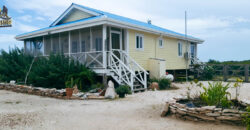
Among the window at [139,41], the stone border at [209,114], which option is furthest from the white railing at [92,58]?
the stone border at [209,114]

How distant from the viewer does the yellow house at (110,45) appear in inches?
406

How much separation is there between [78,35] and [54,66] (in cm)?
342

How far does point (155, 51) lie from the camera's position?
46.0ft

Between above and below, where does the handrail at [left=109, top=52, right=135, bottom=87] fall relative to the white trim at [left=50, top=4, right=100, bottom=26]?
below

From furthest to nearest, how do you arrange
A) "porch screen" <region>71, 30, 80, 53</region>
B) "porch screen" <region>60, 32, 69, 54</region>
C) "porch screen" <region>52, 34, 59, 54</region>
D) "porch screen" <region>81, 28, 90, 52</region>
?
"porch screen" <region>52, 34, 59, 54</region>
"porch screen" <region>60, 32, 69, 54</region>
"porch screen" <region>71, 30, 80, 53</region>
"porch screen" <region>81, 28, 90, 52</region>

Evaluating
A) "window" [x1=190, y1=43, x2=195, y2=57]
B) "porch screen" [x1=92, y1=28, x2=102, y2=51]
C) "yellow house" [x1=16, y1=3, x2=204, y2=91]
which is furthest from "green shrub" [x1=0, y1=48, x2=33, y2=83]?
"window" [x1=190, y1=43, x2=195, y2=57]

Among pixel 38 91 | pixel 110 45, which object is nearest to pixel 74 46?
pixel 110 45

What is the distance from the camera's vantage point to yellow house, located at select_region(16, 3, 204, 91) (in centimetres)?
1032

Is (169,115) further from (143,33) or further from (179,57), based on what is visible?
(179,57)

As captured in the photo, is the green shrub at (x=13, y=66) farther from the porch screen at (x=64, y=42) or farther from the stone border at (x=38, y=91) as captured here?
the porch screen at (x=64, y=42)

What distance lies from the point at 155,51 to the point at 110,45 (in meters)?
4.25

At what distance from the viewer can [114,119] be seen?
514 centimetres

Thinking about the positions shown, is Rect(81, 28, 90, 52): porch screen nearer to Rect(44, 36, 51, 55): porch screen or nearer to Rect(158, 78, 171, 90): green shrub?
Rect(44, 36, 51, 55): porch screen

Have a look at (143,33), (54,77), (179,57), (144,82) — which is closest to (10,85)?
(54,77)
